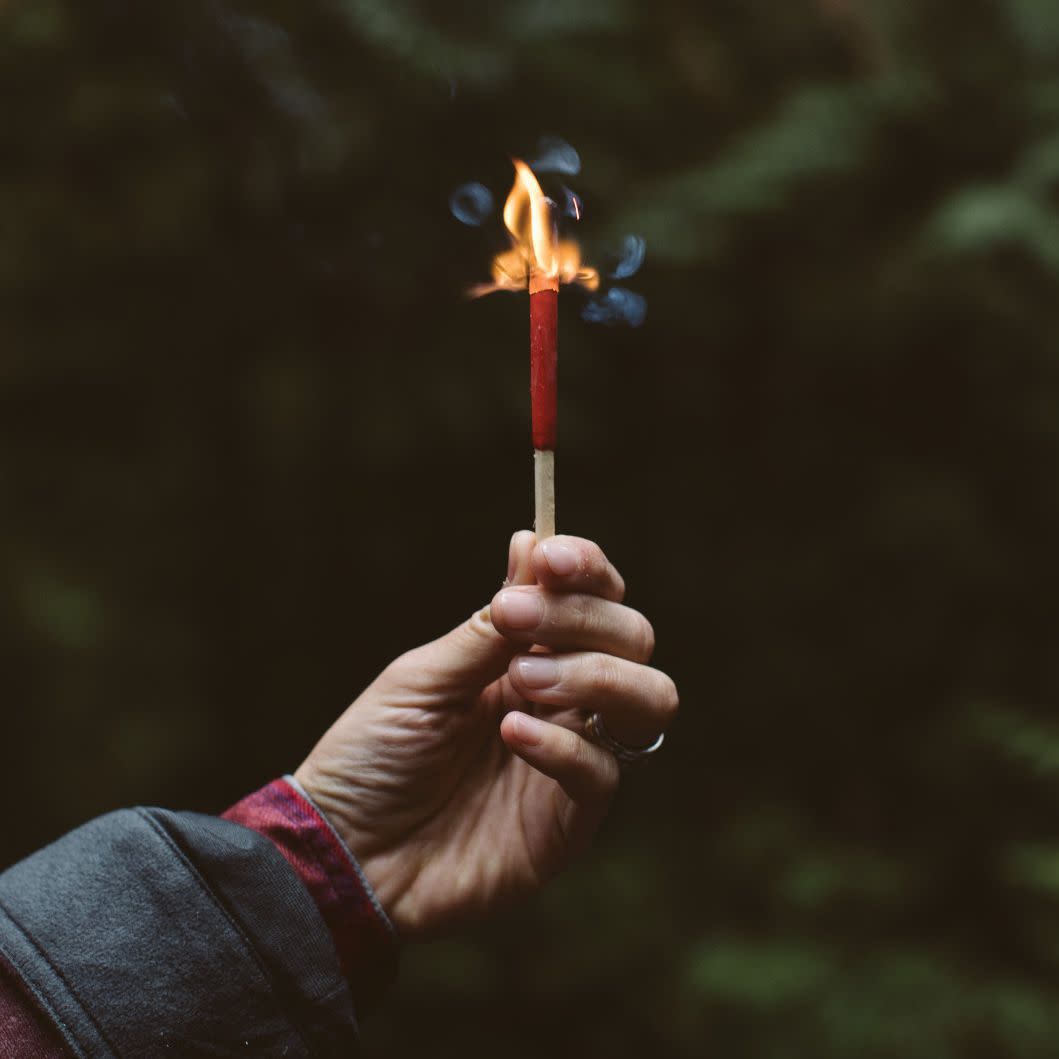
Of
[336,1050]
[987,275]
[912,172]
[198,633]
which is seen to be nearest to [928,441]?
[987,275]

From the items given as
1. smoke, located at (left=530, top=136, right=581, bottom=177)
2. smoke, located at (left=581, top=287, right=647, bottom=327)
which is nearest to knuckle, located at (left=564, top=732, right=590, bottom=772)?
smoke, located at (left=581, top=287, right=647, bottom=327)

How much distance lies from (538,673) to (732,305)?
2189 millimetres

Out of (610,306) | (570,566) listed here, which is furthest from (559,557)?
(610,306)

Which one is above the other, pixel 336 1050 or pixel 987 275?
pixel 987 275

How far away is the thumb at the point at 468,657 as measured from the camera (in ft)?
4.19

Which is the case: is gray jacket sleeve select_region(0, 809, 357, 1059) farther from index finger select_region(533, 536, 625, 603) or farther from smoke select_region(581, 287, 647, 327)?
smoke select_region(581, 287, 647, 327)

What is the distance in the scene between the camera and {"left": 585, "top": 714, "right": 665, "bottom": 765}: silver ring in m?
1.25

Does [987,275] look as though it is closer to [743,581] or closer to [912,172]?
[912,172]

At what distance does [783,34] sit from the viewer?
3156 millimetres

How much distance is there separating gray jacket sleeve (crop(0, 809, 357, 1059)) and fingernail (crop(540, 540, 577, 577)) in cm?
45

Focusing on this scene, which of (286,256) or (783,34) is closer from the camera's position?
(286,256)

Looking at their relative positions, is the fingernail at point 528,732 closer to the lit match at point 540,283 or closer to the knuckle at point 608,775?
the knuckle at point 608,775

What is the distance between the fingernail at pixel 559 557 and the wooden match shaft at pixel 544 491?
0.01 m

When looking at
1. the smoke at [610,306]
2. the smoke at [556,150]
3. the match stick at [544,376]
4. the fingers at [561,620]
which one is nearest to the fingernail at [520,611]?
the fingers at [561,620]
